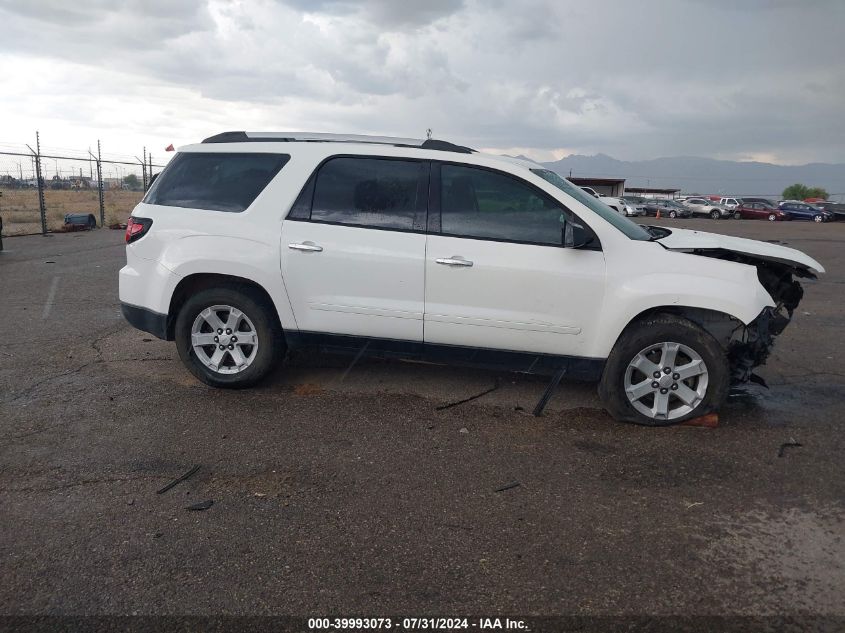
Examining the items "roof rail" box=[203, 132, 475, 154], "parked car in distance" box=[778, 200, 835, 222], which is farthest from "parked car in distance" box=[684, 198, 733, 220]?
"roof rail" box=[203, 132, 475, 154]

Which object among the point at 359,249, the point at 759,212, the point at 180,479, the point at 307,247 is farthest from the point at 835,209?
the point at 180,479

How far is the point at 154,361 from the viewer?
6.09 metres

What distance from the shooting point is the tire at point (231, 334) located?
515 cm

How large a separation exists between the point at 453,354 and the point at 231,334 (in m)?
1.72

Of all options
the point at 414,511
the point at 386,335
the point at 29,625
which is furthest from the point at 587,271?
the point at 29,625

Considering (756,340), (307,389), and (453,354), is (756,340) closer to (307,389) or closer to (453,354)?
(453,354)

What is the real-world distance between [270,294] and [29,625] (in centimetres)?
287

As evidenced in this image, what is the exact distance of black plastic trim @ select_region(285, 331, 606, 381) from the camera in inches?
190

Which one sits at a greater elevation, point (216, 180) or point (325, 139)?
point (325, 139)

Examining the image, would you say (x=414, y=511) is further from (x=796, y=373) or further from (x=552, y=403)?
(x=796, y=373)

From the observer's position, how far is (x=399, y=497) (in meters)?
3.66

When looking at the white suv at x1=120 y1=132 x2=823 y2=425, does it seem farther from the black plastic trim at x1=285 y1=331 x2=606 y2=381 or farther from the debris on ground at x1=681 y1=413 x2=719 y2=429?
the debris on ground at x1=681 y1=413 x2=719 y2=429

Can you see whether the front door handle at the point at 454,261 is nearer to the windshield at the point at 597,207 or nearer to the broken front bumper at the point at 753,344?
the windshield at the point at 597,207

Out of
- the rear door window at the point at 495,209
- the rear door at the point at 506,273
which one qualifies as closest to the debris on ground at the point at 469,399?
the rear door at the point at 506,273
